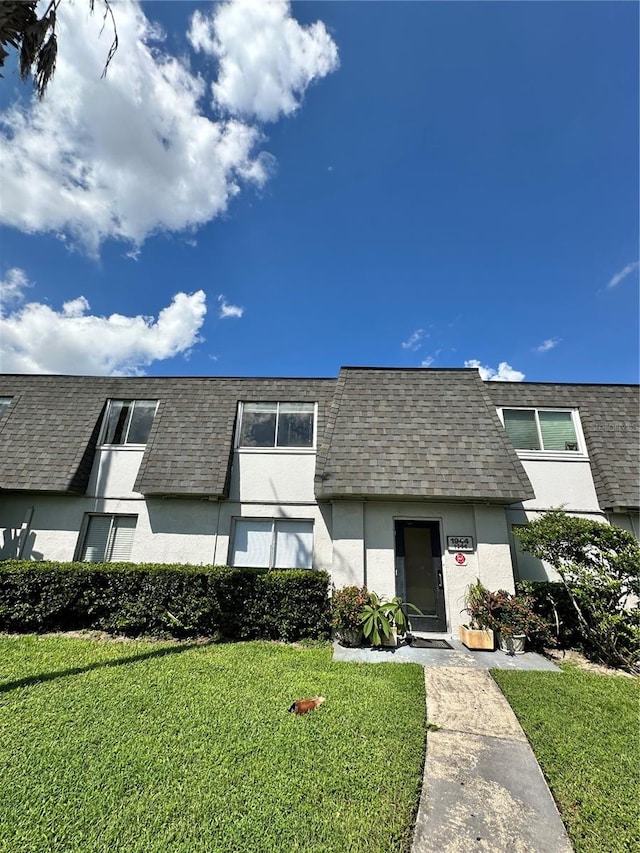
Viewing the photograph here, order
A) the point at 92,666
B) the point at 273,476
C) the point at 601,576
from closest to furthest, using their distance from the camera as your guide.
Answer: the point at 92,666 → the point at 601,576 → the point at 273,476

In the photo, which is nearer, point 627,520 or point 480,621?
point 480,621

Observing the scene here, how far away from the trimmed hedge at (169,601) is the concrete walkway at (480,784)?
10.3 feet

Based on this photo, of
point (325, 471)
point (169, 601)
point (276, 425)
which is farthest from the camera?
point (276, 425)

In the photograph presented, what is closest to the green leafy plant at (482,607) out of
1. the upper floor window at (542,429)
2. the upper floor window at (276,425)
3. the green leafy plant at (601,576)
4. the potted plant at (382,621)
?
the potted plant at (382,621)

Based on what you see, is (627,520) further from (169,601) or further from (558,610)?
(169,601)

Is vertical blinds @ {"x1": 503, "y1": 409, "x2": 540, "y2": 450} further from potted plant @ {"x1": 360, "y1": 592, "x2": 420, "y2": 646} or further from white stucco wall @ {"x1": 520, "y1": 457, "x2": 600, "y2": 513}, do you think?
potted plant @ {"x1": 360, "y1": 592, "x2": 420, "y2": 646}

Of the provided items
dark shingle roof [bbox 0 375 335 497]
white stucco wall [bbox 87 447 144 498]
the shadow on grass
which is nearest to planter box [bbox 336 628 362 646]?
the shadow on grass

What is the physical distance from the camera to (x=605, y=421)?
10695 millimetres

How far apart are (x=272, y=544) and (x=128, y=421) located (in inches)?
238

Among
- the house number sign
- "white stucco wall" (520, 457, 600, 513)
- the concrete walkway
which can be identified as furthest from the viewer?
"white stucco wall" (520, 457, 600, 513)

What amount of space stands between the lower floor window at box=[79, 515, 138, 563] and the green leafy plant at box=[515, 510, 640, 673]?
10.3 metres

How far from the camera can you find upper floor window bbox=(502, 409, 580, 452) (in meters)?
10.7

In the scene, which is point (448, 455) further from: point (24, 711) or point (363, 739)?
point (24, 711)

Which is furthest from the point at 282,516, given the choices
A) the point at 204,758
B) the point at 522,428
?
the point at 522,428
